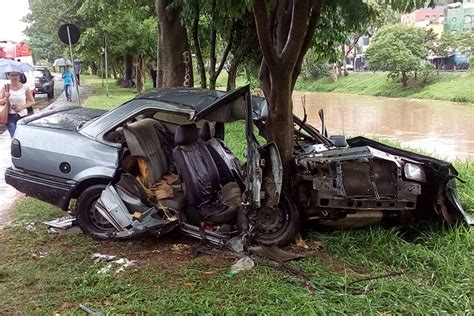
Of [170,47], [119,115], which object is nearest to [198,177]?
[119,115]

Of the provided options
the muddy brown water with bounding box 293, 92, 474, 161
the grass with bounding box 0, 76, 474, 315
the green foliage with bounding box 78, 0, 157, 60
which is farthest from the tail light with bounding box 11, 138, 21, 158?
the green foliage with bounding box 78, 0, 157, 60

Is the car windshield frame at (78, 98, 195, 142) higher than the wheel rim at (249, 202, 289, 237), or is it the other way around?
the car windshield frame at (78, 98, 195, 142)

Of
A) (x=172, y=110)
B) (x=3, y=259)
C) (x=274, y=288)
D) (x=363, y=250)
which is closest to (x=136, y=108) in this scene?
(x=172, y=110)

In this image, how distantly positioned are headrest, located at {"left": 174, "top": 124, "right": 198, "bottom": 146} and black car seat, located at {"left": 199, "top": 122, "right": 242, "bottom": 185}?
0.95 feet

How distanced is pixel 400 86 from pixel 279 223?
3322cm

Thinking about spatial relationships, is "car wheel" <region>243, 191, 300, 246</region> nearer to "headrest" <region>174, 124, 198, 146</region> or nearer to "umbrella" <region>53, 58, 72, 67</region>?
"headrest" <region>174, 124, 198, 146</region>

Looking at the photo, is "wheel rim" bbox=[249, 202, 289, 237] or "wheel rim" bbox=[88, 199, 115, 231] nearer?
"wheel rim" bbox=[249, 202, 289, 237]

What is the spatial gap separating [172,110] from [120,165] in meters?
0.82

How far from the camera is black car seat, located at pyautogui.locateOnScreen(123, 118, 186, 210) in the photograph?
16.8 ft

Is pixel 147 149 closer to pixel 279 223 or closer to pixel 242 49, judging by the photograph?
pixel 279 223

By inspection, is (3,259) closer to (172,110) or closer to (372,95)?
(172,110)

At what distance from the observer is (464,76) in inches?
1272

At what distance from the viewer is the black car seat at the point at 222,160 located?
214 inches

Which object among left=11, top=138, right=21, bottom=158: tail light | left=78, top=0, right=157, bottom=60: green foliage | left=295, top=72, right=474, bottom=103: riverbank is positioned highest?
left=78, top=0, right=157, bottom=60: green foliage
